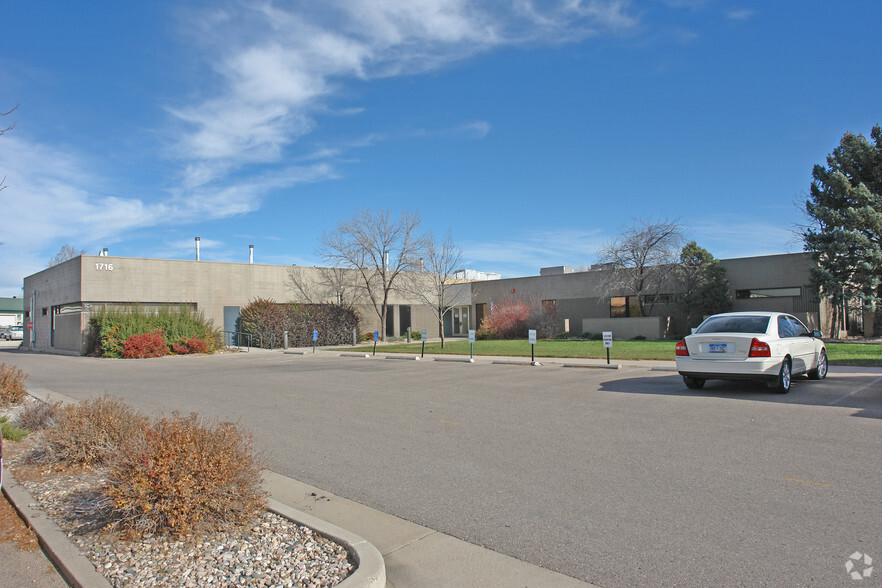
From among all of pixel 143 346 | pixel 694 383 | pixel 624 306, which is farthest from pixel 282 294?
pixel 694 383

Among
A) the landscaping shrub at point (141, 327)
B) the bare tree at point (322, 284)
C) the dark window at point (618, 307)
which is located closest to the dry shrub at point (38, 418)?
the landscaping shrub at point (141, 327)

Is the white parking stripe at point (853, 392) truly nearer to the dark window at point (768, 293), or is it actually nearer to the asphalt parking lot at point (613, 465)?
the asphalt parking lot at point (613, 465)

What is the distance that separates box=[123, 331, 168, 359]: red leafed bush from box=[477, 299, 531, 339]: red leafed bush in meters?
18.2

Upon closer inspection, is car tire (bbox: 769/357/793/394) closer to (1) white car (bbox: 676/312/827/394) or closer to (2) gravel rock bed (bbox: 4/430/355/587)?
(1) white car (bbox: 676/312/827/394)

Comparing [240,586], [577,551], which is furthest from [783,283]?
[240,586]

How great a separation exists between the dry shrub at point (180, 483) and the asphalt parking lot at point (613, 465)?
4.33 feet

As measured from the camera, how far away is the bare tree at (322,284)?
3678 cm

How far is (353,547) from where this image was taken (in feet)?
13.9

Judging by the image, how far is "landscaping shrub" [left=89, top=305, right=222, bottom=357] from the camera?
90.8 feet

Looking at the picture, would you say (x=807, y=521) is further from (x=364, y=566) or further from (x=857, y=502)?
(x=364, y=566)

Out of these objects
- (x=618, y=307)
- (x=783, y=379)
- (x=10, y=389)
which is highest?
(x=618, y=307)

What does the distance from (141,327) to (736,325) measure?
26.5 metres

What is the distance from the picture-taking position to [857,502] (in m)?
5.09

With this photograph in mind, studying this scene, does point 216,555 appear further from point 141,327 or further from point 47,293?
point 47,293
